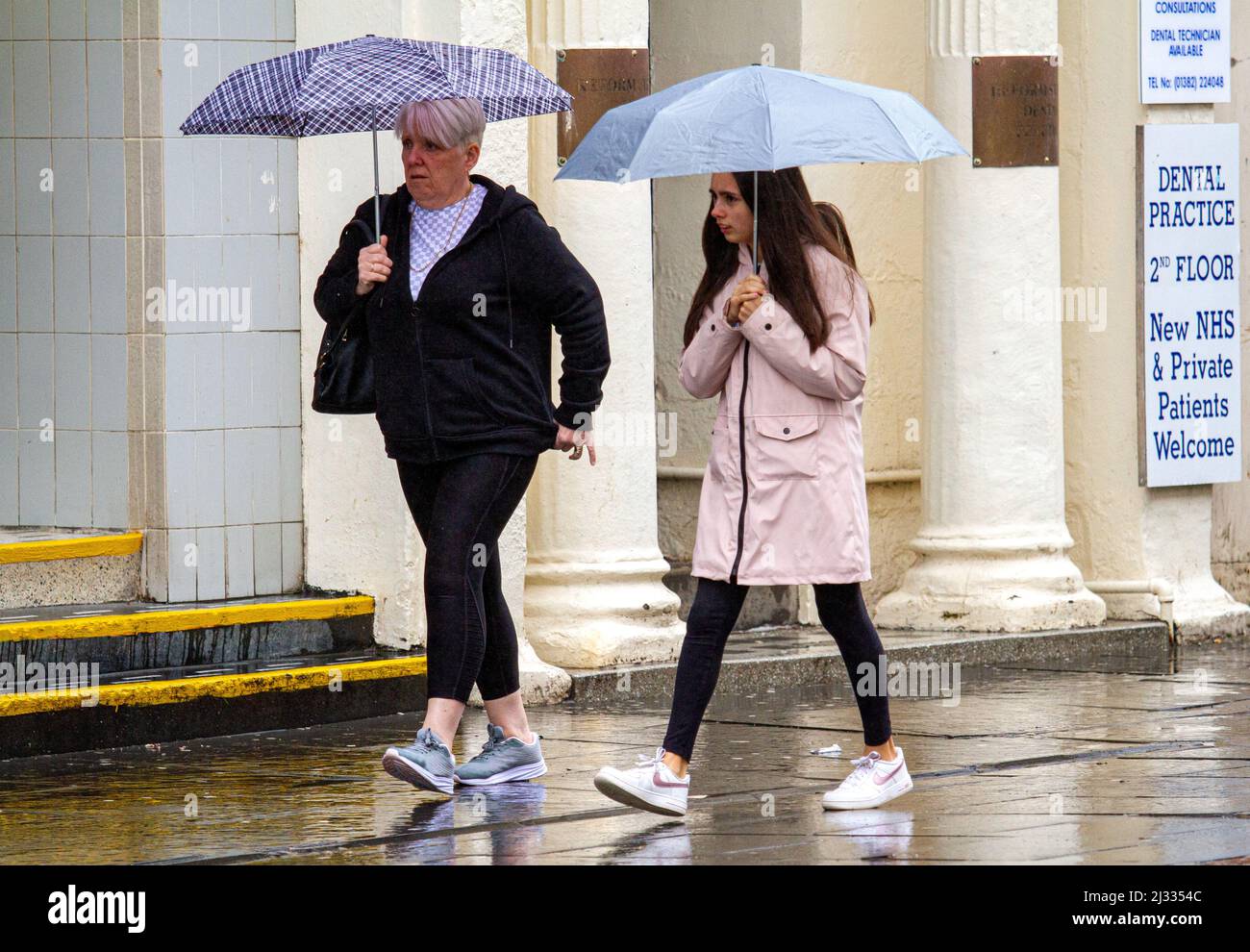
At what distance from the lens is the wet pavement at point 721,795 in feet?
20.1

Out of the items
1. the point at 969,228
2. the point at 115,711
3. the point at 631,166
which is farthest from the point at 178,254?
the point at 969,228

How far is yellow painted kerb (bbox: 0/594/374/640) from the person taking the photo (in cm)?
813

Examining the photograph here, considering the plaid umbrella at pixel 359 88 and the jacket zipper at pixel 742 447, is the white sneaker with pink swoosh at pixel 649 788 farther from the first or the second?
the plaid umbrella at pixel 359 88

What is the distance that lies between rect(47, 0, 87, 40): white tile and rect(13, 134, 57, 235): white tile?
40 centimetres

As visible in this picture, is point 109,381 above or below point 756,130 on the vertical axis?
below

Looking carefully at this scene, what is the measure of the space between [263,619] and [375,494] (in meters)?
0.67

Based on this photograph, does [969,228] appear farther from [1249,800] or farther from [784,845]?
[784,845]

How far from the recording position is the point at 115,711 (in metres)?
7.95

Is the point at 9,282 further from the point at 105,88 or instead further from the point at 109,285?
the point at 105,88

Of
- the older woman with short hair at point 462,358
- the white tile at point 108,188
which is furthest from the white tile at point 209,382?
the older woman with short hair at point 462,358

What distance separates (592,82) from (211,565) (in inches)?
94.0

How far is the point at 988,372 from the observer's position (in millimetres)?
10844

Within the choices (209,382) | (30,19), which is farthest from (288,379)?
(30,19)
